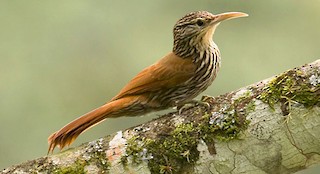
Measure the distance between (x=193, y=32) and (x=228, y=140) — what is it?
119 cm

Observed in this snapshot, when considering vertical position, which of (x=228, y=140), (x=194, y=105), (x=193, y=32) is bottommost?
(x=228, y=140)

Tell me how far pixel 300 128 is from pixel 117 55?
511 centimetres

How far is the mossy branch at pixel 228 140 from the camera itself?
2947 millimetres

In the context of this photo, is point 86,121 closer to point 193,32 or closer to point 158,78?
point 158,78

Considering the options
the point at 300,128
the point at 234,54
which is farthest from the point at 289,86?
the point at 234,54

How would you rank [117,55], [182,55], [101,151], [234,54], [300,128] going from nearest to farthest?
[300,128], [101,151], [182,55], [234,54], [117,55]

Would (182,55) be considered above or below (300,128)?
above

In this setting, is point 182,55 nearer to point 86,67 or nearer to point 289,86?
point 289,86

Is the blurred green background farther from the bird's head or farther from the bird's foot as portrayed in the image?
the bird's foot

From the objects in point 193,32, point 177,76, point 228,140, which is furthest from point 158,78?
point 228,140

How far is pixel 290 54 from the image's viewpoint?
7414mm

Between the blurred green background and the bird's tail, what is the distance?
3039mm

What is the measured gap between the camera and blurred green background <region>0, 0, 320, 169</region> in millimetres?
7113

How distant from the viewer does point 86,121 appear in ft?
11.8
